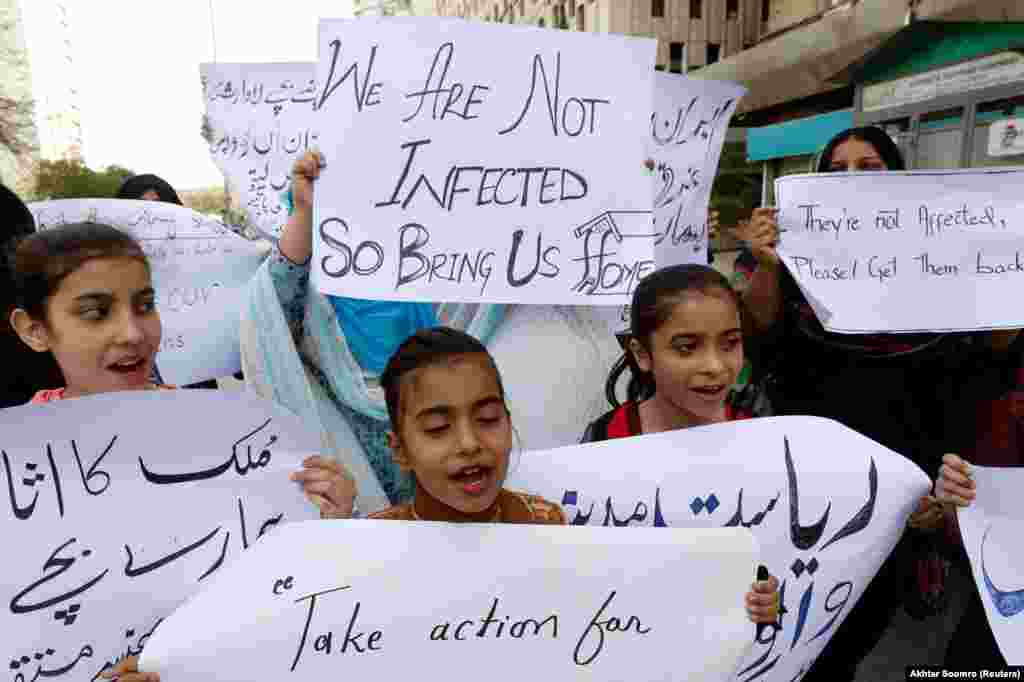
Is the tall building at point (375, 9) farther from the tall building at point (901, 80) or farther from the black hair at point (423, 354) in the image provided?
the tall building at point (901, 80)

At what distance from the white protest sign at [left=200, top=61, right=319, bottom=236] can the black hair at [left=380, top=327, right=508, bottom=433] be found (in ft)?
6.99

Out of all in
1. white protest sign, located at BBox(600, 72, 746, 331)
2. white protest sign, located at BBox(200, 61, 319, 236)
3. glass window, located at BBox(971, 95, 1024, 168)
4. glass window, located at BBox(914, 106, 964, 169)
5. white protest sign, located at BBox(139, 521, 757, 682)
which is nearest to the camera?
white protest sign, located at BBox(139, 521, 757, 682)

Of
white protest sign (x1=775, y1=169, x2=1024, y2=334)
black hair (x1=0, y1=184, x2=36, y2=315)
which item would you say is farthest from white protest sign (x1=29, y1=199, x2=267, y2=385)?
white protest sign (x1=775, y1=169, x2=1024, y2=334)

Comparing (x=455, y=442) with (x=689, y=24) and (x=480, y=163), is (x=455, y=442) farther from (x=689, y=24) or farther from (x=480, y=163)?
(x=689, y=24)

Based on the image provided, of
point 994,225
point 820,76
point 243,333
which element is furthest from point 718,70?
point 243,333

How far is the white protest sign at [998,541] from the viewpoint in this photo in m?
1.39

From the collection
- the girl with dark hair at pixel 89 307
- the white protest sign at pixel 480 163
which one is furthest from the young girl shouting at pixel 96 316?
the white protest sign at pixel 480 163

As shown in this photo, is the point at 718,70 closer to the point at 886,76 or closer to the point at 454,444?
the point at 886,76

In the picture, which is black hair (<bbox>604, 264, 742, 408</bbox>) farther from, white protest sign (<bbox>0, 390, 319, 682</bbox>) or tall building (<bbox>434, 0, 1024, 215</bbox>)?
tall building (<bbox>434, 0, 1024, 215</bbox>)

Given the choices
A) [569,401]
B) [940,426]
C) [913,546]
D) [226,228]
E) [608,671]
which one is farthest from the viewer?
[226,228]

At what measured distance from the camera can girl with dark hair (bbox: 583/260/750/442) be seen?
4.96 feet

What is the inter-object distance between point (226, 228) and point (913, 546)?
2250 mm

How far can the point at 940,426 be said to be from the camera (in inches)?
79.4

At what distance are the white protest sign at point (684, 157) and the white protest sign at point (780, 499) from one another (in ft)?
3.94
